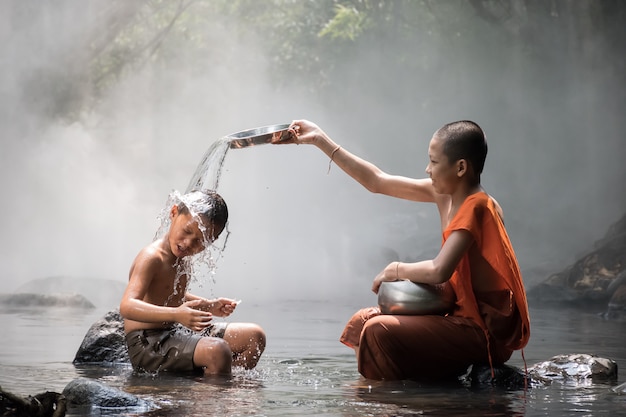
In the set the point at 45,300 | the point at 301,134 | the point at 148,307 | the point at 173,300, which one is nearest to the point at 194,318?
the point at 148,307

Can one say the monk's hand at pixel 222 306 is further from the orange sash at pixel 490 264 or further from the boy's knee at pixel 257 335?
the orange sash at pixel 490 264

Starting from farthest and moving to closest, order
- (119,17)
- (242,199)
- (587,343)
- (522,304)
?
1. (242,199)
2. (119,17)
3. (587,343)
4. (522,304)

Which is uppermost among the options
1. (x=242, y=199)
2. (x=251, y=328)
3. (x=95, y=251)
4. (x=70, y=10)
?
(x=70, y=10)

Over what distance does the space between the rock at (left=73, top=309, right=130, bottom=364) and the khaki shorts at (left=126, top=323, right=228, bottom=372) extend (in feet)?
2.43

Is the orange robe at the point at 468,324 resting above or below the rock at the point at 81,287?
below

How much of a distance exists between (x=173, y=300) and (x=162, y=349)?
30 centimetres

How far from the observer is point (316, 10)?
2477cm

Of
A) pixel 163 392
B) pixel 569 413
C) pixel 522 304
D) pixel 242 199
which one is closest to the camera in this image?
pixel 569 413

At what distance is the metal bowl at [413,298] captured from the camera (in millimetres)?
4480

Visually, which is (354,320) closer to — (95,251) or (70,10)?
(95,251)

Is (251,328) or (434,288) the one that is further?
(251,328)

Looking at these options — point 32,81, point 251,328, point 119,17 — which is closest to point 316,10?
point 119,17

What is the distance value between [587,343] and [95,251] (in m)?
15.8

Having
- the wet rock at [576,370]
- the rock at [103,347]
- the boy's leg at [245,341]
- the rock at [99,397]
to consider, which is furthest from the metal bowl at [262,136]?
the wet rock at [576,370]
